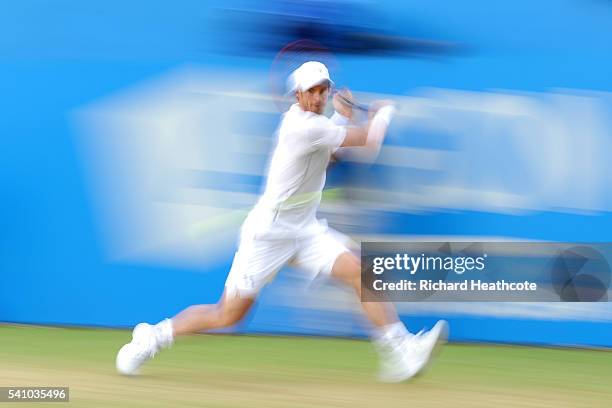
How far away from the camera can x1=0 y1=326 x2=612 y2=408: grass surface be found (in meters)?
5.12

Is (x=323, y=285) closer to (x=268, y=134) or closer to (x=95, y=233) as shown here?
(x=268, y=134)

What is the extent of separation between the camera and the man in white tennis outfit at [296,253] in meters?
5.30

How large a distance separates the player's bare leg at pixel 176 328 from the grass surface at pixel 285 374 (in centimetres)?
9

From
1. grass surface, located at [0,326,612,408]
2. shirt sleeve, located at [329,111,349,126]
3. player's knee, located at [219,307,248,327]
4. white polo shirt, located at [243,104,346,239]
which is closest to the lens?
grass surface, located at [0,326,612,408]

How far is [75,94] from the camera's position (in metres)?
7.00

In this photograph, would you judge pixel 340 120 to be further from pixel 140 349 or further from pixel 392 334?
pixel 140 349

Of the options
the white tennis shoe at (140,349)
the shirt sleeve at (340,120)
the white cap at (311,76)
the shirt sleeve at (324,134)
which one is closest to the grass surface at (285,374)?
the white tennis shoe at (140,349)

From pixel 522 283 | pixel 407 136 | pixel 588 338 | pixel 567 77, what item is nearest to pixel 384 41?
pixel 407 136

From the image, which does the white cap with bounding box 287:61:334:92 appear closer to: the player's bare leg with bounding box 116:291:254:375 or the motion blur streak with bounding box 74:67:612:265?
the player's bare leg with bounding box 116:291:254:375

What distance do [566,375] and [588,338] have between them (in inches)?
30.0

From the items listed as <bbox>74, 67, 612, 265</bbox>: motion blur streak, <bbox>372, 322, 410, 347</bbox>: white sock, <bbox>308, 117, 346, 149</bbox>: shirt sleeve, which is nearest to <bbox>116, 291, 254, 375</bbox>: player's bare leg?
<bbox>372, 322, 410, 347</bbox>: white sock

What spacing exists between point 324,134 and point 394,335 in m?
0.90

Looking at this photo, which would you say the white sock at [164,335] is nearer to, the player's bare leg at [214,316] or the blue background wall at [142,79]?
the player's bare leg at [214,316]

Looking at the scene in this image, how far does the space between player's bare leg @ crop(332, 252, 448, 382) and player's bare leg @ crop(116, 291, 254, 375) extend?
1.46ft
